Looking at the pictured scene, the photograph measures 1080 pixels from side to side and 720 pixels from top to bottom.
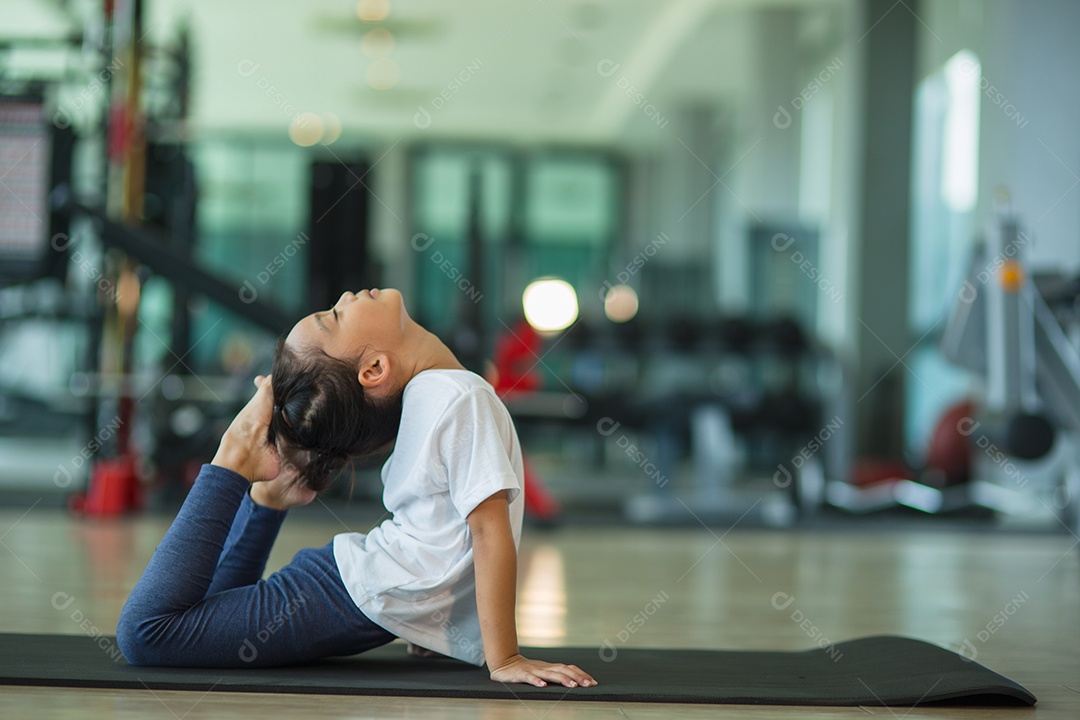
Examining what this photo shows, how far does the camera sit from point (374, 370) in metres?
1.44

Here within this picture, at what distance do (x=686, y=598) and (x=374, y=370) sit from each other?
1.25 m

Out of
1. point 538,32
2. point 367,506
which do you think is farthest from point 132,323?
point 538,32

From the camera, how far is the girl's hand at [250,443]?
1.45 meters

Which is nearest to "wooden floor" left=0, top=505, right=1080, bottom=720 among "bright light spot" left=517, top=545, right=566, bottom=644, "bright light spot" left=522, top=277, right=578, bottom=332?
"bright light spot" left=517, top=545, right=566, bottom=644

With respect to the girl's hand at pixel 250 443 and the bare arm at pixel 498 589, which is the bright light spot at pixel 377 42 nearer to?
the girl's hand at pixel 250 443

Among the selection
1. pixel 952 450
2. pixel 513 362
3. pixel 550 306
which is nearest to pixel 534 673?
pixel 513 362

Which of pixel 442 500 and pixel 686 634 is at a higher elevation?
pixel 442 500

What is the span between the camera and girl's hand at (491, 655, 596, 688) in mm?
1350

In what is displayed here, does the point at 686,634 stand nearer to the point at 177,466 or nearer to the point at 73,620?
the point at 73,620

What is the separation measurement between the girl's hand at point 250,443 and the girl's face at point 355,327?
0.33 ft

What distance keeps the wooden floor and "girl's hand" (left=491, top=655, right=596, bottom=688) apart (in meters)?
0.03

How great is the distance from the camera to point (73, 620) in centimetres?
189

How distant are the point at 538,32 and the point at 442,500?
7579 millimetres

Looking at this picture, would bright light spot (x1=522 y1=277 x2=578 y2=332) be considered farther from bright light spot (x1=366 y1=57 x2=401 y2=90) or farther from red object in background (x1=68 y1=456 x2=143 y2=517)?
red object in background (x1=68 y1=456 x2=143 y2=517)
